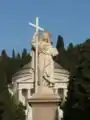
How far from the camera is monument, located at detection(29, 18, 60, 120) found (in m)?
26.9

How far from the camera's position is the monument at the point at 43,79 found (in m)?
26.9

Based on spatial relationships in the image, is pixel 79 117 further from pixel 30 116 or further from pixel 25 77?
pixel 25 77

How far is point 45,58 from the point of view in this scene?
27422 mm

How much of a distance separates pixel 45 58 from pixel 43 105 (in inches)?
83.6

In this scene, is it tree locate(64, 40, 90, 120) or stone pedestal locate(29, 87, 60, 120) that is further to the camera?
tree locate(64, 40, 90, 120)

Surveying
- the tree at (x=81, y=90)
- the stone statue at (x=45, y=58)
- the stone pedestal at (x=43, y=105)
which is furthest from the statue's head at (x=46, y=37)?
the tree at (x=81, y=90)

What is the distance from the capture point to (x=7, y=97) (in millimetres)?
86375

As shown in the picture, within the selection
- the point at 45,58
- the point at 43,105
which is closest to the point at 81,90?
the point at 45,58

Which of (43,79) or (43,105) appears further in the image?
(43,79)

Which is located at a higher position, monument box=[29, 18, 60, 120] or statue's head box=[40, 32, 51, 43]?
statue's head box=[40, 32, 51, 43]

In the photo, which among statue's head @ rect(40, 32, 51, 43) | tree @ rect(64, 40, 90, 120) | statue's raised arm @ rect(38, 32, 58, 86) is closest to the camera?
statue's raised arm @ rect(38, 32, 58, 86)

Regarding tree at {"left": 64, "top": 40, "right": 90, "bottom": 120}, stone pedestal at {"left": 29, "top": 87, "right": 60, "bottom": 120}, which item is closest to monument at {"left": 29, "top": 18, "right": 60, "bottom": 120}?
stone pedestal at {"left": 29, "top": 87, "right": 60, "bottom": 120}

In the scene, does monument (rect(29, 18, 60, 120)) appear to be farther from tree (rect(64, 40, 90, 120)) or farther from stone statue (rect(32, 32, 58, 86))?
tree (rect(64, 40, 90, 120))

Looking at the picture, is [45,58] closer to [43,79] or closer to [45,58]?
[45,58]
